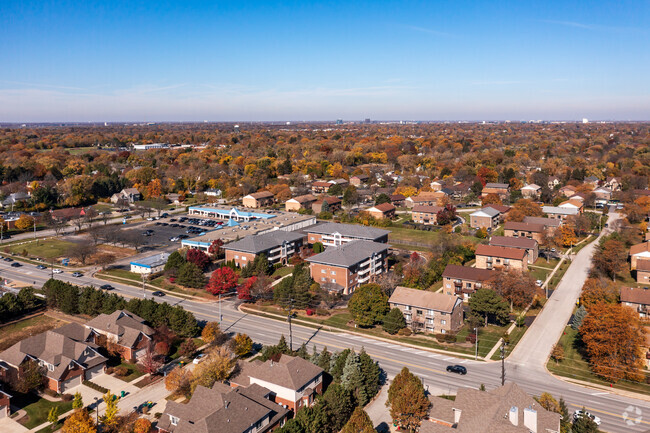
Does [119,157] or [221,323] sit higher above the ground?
[119,157]

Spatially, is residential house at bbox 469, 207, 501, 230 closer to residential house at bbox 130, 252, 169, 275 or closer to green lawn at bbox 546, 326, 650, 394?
green lawn at bbox 546, 326, 650, 394

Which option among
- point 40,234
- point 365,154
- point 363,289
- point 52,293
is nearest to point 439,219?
point 363,289

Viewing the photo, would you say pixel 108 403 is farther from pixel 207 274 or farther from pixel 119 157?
pixel 119 157

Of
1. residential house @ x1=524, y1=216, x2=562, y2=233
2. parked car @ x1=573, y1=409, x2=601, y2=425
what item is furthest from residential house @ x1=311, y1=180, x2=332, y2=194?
parked car @ x1=573, y1=409, x2=601, y2=425

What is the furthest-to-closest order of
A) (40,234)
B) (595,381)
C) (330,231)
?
(40,234)
(330,231)
(595,381)

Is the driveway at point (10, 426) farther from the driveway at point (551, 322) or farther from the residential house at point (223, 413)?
the driveway at point (551, 322)

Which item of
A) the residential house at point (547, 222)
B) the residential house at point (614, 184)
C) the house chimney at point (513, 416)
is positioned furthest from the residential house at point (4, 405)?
the residential house at point (614, 184)
